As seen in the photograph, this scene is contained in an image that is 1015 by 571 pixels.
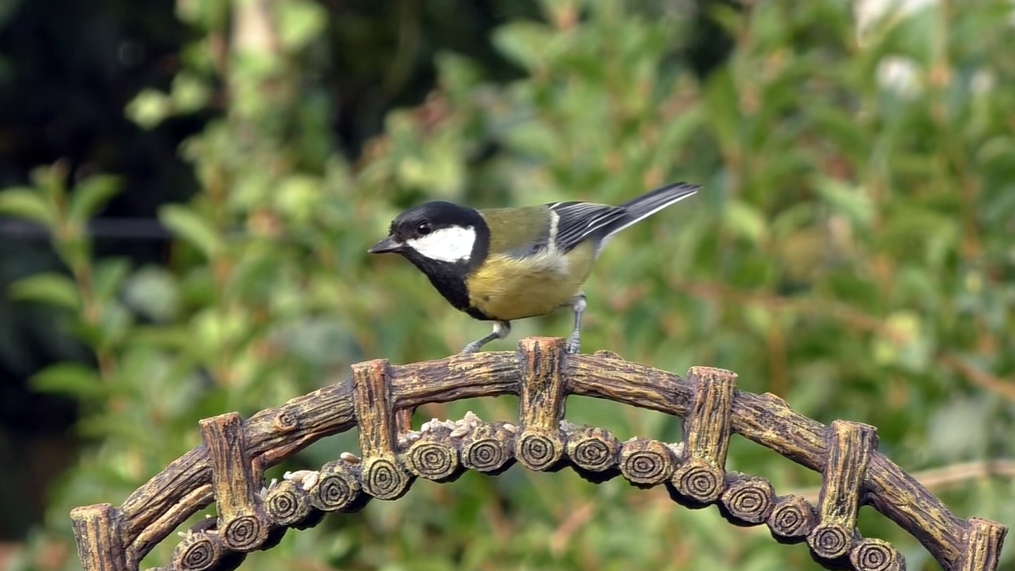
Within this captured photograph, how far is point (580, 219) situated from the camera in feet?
6.17

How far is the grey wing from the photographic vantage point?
181cm

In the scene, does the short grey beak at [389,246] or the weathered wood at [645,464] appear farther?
the short grey beak at [389,246]

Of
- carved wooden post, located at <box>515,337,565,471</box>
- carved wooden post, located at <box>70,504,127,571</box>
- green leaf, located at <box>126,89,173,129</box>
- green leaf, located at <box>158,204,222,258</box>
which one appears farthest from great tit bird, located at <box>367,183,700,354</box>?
green leaf, located at <box>126,89,173,129</box>

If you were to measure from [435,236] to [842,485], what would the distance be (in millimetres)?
683

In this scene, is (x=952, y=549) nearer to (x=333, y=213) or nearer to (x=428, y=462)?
(x=428, y=462)

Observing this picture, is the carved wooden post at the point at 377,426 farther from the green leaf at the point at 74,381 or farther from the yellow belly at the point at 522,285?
the green leaf at the point at 74,381

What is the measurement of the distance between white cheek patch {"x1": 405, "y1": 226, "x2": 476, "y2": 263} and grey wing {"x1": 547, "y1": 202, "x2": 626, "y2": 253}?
18 cm

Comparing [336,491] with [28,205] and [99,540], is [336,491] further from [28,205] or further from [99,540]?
[28,205]

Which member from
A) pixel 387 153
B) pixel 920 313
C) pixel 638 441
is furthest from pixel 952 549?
pixel 387 153

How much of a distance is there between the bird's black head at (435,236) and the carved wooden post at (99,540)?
1.81 feet

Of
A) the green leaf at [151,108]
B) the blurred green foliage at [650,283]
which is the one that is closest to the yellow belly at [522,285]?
the blurred green foliage at [650,283]

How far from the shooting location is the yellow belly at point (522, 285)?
161cm

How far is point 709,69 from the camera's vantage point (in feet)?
12.0

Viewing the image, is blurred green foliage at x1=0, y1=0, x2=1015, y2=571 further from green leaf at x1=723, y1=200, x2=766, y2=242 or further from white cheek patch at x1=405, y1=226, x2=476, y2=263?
white cheek patch at x1=405, y1=226, x2=476, y2=263
